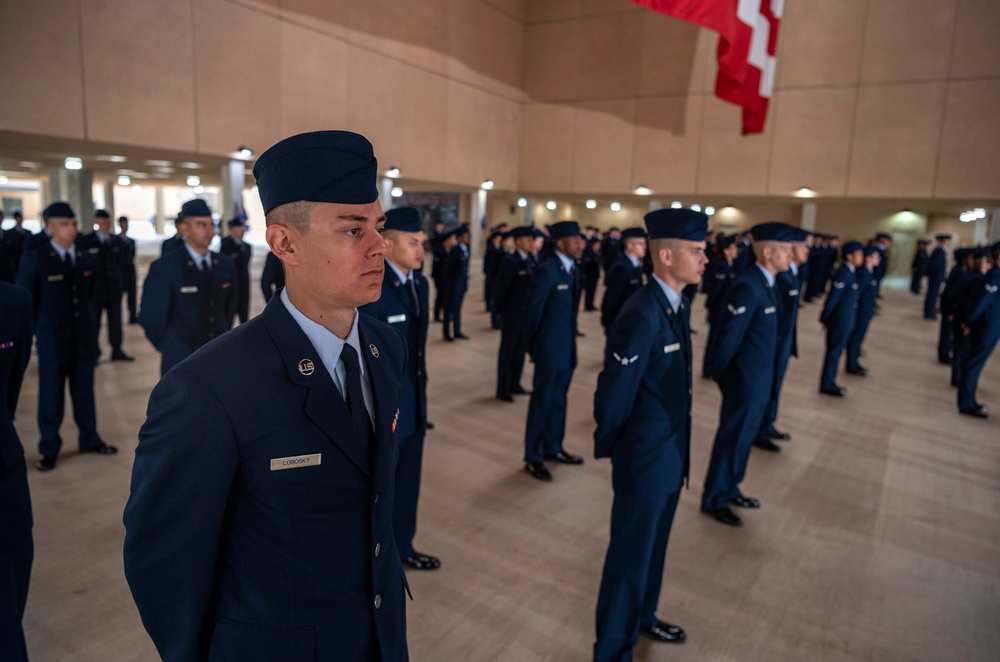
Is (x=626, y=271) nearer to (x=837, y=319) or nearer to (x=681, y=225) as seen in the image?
(x=837, y=319)

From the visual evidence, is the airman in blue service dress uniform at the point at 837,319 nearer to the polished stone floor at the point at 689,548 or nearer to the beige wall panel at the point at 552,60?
the polished stone floor at the point at 689,548

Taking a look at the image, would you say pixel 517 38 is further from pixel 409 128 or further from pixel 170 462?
pixel 170 462

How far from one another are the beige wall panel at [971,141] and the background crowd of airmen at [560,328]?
10.3m

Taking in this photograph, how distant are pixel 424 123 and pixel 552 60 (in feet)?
22.6

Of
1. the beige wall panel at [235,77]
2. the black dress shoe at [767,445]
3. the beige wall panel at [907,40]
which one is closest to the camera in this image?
the black dress shoe at [767,445]

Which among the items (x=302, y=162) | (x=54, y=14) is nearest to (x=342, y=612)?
(x=302, y=162)

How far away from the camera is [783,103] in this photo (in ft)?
63.8

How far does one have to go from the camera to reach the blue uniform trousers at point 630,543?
2.88m

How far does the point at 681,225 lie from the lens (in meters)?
3.08

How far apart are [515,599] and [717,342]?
90.7 inches

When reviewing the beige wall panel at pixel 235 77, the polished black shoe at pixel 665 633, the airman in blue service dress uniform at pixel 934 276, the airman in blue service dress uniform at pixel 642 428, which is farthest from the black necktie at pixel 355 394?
the airman in blue service dress uniform at pixel 934 276

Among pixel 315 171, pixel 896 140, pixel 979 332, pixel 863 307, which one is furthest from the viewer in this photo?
pixel 896 140

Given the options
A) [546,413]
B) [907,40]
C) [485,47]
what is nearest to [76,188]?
[485,47]

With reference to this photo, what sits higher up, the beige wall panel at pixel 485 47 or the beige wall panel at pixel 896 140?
the beige wall panel at pixel 485 47
